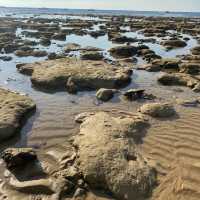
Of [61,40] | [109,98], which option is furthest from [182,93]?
[61,40]

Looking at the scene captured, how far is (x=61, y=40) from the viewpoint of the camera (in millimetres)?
32312

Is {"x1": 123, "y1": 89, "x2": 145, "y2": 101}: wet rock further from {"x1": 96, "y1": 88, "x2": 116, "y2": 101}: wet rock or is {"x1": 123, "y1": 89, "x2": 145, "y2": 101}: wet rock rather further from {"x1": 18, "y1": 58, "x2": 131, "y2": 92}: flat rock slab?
{"x1": 18, "y1": 58, "x2": 131, "y2": 92}: flat rock slab

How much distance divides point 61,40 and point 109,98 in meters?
20.4

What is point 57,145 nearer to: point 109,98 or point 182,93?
point 109,98

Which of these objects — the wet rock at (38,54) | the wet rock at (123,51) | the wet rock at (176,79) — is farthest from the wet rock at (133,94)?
the wet rock at (38,54)

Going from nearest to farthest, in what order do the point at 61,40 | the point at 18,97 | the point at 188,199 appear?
the point at 188,199, the point at 18,97, the point at 61,40

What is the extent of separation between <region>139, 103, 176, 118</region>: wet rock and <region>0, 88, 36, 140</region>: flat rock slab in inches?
143

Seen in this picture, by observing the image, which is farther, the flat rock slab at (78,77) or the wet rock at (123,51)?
the wet rock at (123,51)

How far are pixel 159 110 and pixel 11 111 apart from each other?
4.43 metres

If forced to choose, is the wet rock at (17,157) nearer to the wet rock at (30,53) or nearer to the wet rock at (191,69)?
the wet rock at (191,69)

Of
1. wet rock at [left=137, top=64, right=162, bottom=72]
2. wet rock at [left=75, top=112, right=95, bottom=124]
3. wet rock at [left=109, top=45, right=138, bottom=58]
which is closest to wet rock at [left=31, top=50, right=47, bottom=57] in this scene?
wet rock at [left=109, top=45, right=138, bottom=58]

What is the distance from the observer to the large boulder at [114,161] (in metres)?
6.84

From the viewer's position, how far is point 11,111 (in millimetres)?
10508

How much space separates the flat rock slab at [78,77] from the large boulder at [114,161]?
5163 millimetres
